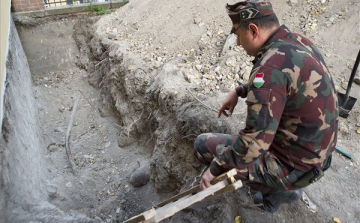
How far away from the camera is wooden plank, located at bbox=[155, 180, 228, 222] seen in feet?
5.63

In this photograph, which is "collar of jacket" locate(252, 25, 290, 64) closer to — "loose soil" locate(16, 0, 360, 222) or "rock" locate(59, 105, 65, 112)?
"loose soil" locate(16, 0, 360, 222)

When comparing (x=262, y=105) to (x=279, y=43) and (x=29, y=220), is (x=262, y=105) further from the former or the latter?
(x=29, y=220)

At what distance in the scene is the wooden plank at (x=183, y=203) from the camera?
1.72 meters

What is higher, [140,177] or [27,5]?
[27,5]

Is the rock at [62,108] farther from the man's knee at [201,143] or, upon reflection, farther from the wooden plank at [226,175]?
the wooden plank at [226,175]

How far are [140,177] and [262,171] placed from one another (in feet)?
8.59

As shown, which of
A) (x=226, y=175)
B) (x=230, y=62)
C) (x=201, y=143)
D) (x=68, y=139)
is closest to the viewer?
(x=226, y=175)

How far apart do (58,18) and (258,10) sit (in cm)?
594

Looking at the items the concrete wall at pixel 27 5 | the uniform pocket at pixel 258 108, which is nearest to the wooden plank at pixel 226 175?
the uniform pocket at pixel 258 108

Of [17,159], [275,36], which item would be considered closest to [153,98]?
[17,159]

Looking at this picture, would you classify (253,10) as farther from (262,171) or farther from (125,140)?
(125,140)

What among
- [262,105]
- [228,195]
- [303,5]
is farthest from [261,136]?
[303,5]

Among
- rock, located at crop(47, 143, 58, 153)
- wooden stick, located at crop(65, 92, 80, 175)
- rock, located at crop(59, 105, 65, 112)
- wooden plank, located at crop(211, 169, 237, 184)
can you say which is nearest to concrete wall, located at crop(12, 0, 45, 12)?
wooden stick, located at crop(65, 92, 80, 175)

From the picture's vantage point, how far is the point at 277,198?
2271 mm
